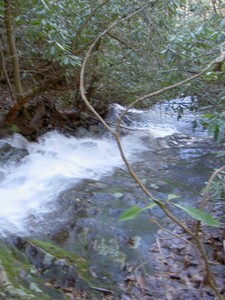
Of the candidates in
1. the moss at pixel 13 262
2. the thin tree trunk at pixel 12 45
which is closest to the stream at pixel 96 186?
the moss at pixel 13 262

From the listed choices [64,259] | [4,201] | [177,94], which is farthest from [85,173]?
[64,259]

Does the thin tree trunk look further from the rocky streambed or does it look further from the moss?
the moss

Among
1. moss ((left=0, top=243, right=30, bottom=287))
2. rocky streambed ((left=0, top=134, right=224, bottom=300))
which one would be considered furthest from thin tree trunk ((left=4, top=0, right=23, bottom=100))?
moss ((left=0, top=243, right=30, bottom=287))

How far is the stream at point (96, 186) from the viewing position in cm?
366

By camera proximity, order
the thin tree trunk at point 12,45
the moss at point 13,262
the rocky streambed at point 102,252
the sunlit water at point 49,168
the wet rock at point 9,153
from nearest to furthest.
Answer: the moss at point 13,262
the rocky streambed at point 102,252
the sunlit water at point 49,168
the thin tree trunk at point 12,45
the wet rock at point 9,153

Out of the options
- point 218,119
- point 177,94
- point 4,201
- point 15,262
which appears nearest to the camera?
point 15,262

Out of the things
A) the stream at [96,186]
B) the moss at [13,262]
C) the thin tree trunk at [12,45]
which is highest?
the thin tree trunk at [12,45]

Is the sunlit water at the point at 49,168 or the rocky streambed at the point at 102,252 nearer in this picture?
the rocky streambed at the point at 102,252

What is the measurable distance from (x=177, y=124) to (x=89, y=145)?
10.9ft

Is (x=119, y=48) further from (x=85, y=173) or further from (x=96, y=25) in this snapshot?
(x=85, y=173)

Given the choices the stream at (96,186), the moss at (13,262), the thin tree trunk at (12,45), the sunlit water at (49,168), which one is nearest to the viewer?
the moss at (13,262)

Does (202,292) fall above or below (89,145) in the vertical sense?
below

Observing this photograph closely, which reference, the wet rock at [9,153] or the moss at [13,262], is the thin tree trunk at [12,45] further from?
the moss at [13,262]

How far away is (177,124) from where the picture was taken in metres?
10.1
